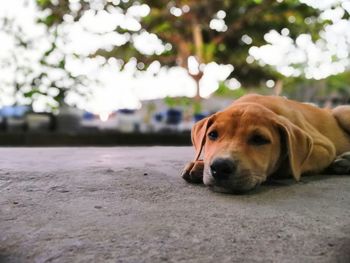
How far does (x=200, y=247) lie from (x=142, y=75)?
7897mm

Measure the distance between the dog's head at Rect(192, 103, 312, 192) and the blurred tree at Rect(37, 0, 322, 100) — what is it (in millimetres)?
4731

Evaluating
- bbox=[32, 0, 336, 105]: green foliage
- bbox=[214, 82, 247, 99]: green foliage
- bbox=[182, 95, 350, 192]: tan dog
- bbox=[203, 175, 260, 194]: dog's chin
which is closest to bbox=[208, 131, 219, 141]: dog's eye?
bbox=[182, 95, 350, 192]: tan dog

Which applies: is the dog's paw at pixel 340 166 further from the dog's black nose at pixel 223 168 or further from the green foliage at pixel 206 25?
the green foliage at pixel 206 25

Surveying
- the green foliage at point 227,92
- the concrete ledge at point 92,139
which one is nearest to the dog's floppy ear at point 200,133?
the concrete ledge at point 92,139

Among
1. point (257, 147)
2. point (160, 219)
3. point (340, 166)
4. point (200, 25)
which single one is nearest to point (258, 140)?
point (257, 147)

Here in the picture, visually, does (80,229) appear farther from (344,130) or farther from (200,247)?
(344,130)

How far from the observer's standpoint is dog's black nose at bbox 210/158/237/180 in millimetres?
2350

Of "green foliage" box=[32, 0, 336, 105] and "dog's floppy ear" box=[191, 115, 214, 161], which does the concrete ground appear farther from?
"green foliage" box=[32, 0, 336, 105]

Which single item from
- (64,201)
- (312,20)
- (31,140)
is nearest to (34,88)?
(31,140)

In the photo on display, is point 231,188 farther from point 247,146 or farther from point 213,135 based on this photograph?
point 213,135

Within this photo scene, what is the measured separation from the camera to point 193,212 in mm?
1942

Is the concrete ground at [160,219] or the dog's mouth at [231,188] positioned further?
the dog's mouth at [231,188]

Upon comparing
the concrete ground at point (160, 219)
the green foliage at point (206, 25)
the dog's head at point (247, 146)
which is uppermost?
the green foliage at point (206, 25)

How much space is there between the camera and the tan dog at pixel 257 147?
94.1 inches
